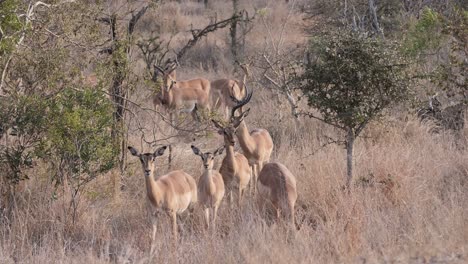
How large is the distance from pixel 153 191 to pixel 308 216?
1.63 m

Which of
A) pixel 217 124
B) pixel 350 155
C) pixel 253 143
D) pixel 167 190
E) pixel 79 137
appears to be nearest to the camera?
pixel 79 137

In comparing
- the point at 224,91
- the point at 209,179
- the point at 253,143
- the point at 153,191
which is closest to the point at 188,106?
the point at 224,91

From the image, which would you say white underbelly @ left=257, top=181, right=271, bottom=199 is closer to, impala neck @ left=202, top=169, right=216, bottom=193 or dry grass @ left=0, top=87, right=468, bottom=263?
dry grass @ left=0, top=87, right=468, bottom=263

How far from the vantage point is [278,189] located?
805cm

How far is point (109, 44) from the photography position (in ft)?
30.9

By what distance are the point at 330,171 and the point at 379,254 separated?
9.30 ft

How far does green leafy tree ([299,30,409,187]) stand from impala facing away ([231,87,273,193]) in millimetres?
1506

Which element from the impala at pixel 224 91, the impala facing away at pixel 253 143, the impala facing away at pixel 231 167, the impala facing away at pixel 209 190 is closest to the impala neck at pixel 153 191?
the impala facing away at pixel 209 190

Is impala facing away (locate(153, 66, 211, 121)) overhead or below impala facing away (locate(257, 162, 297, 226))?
below

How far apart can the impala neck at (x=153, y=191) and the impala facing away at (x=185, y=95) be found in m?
7.37

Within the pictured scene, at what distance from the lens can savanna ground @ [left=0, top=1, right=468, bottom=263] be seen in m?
6.61

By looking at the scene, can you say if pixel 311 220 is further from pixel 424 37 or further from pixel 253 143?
pixel 424 37

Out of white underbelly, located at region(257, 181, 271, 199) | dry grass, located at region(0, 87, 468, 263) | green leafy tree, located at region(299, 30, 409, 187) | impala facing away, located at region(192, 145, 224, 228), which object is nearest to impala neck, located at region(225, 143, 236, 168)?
impala facing away, located at region(192, 145, 224, 228)

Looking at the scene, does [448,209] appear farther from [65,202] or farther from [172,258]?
[65,202]
